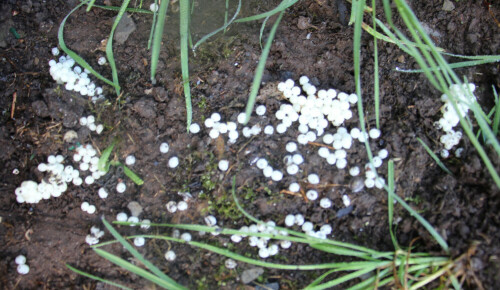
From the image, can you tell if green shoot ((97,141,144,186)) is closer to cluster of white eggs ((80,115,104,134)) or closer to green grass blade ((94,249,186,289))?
cluster of white eggs ((80,115,104,134))

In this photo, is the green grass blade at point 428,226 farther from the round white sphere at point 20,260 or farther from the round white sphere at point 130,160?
the round white sphere at point 20,260

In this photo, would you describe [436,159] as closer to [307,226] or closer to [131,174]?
[307,226]

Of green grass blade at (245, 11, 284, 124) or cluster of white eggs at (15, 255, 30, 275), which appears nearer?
green grass blade at (245, 11, 284, 124)

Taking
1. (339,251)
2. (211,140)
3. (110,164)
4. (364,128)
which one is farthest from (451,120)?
(110,164)

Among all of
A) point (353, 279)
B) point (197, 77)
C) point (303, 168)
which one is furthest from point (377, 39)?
point (353, 279)

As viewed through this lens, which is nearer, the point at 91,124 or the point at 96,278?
the point at 96,278

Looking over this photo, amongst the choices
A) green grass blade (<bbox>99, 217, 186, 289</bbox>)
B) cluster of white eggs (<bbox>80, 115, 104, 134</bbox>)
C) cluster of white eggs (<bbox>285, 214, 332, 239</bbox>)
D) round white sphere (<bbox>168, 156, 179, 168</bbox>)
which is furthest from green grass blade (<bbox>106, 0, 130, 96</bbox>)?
cluster of white eggs (<bbox>285, 214, 332, 239</bbox>)

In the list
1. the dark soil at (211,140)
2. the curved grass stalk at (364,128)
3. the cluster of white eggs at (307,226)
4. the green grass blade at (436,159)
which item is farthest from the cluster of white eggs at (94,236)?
the green grass blade at (436,159)
